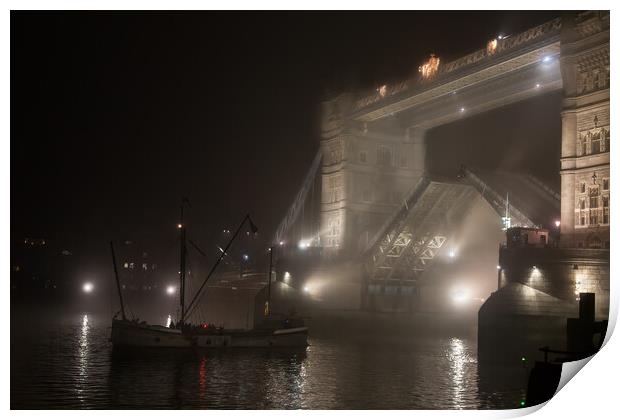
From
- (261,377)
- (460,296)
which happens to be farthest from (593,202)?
(460,296)

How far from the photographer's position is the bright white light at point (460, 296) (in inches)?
2384

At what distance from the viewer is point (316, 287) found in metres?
56.8

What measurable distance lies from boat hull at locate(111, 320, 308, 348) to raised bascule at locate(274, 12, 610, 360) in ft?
33.1

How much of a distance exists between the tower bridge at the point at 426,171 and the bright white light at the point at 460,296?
116 inches

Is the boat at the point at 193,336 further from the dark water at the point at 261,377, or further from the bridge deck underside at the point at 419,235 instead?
the bridge deck underside at the point at 419,235

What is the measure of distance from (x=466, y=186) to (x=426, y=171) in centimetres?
320

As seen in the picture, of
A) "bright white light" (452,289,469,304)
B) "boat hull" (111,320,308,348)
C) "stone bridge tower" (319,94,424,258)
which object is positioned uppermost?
"stone bridge tower" (319,94,424,258)

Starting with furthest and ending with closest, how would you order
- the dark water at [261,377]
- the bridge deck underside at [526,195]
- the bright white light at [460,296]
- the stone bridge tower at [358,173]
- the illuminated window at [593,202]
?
the bright white light at [460,296] → the stone bridge tower at [358,173] → the bridge deck underside at [526,195] → the illuminated window at [593,202] → the dark water at [261,377]

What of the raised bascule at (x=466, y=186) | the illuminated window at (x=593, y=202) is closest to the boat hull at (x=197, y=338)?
the raised bascule at (x=466, y=186)

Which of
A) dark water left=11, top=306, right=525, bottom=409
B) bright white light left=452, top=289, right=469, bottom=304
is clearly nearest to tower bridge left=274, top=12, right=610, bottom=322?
A: bright white light left=452, top=289, right=469, bottom=304

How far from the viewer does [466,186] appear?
167 feet

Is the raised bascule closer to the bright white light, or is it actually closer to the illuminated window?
the illuminated window

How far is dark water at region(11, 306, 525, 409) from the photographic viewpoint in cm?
2584

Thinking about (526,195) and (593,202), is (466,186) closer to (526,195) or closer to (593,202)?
(526,195)
